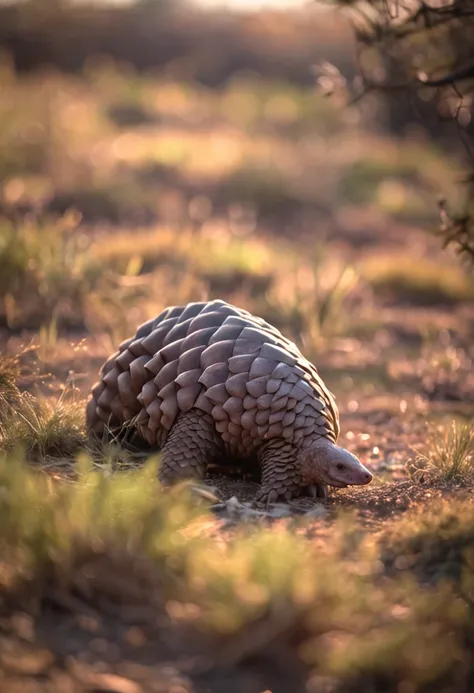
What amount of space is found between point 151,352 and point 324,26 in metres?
25.1

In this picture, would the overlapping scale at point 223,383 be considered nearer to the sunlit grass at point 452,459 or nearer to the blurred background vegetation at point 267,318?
the blurred background vegetation at point 267,318

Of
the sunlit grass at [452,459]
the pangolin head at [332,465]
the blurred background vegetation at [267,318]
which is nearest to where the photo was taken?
the blurred background vegetation at [267,318]

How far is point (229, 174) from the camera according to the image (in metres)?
13.1

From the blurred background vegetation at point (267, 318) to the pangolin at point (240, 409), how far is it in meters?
0.21

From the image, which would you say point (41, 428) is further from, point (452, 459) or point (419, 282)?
point (419, 282)

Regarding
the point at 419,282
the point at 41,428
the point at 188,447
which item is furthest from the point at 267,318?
the point at 188,447

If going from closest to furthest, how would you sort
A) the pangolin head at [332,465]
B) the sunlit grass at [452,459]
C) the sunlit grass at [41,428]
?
the pangolin head at [332,465] < the sunlit grass at [41,428] < the sunlit grass at [452,459]

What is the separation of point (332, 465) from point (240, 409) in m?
0.44

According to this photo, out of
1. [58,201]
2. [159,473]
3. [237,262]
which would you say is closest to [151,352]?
[159,473]

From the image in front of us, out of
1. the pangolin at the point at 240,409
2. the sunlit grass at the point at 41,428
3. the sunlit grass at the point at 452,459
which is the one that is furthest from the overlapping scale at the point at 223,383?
the sunlit grass at the point at 452,459

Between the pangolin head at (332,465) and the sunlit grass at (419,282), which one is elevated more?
the pangolin head at (332,465)

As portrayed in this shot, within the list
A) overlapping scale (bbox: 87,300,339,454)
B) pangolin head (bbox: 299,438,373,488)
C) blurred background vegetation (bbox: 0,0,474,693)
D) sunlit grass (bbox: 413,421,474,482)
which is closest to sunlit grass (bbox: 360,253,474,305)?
blurred background vegetation (bbox: 0,0,474,693)

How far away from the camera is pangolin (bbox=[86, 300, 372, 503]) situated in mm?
3695

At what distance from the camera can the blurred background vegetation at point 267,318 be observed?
254 cm
